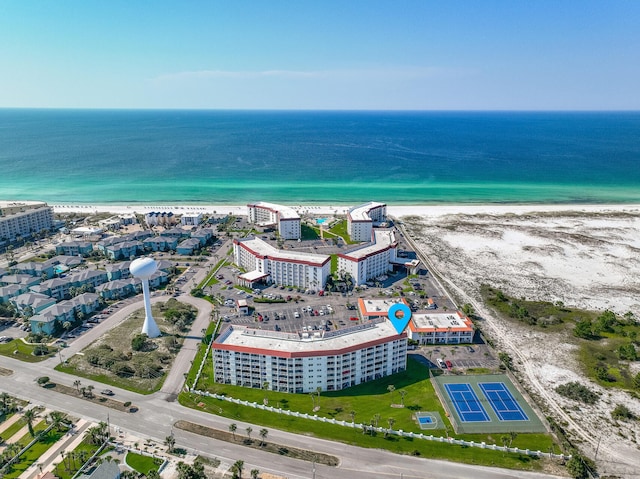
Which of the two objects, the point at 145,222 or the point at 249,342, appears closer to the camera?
the point at 249,342

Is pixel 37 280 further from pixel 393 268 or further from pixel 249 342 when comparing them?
pixel 393 268

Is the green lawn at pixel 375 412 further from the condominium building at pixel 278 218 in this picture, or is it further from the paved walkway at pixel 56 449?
the condominium building at pixel 278 218

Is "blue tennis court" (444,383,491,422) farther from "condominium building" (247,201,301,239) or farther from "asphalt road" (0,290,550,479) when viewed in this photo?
"condominium building" (247,201,301,239)

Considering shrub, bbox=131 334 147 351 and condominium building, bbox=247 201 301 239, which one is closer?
shrub, bbox=131 334 147 351

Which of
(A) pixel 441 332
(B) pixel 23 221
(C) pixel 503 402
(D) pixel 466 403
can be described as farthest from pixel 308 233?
(B) pixel 23 221

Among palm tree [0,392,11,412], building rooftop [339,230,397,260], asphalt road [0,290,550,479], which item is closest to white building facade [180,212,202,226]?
building rooftop [339,230,397,260]

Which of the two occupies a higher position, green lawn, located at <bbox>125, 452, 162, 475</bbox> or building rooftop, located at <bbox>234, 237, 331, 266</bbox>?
building rooftop, located at <bbox>234, 237, 331, 266</bbox>

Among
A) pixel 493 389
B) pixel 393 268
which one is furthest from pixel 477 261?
pixel 493 389
